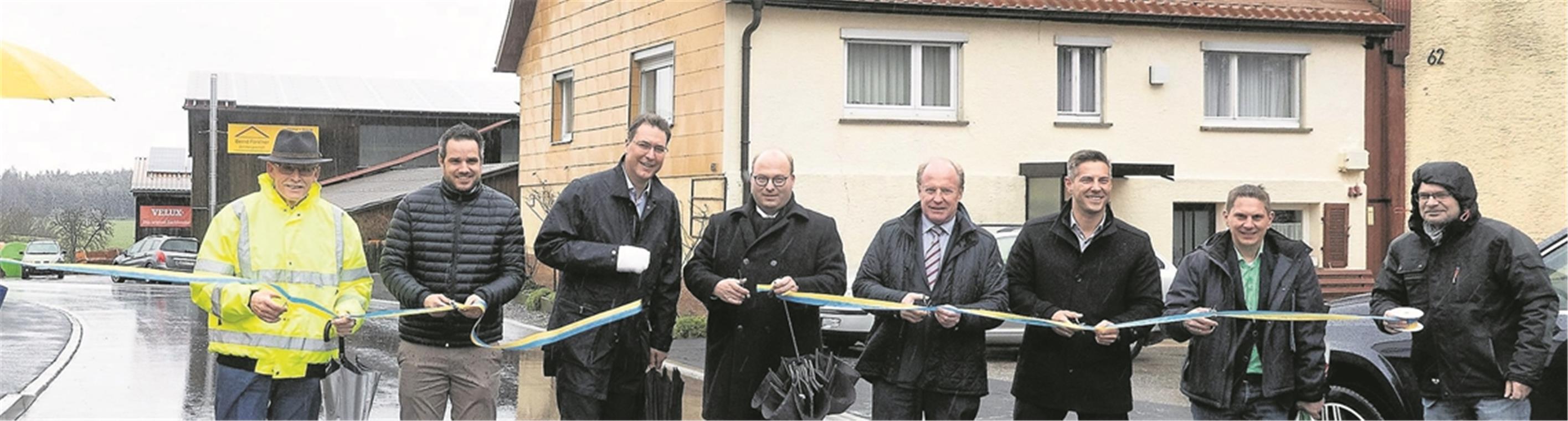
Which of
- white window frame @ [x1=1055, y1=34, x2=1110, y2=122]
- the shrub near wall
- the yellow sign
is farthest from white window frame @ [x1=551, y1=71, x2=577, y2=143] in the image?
the yellow sign

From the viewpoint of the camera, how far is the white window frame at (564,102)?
83.5ft

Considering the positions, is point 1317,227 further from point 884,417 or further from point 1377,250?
point 884,417

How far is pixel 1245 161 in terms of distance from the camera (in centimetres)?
2114

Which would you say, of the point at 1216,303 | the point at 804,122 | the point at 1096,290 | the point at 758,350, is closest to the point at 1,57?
the point at 758,350

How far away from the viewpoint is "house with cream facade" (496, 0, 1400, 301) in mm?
19250

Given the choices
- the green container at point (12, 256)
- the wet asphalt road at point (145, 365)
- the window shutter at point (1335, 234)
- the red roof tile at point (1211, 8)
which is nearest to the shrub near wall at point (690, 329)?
the wet asphalt road at point (145, 365)

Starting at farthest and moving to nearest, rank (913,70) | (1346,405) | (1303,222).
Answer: (1303,222) < (913,70) < (1346,405)

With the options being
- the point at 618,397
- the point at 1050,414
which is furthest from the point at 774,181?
the point at 1050,414

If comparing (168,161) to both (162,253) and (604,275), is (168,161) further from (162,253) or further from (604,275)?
(604,275)

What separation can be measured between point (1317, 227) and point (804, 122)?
26.9 ft

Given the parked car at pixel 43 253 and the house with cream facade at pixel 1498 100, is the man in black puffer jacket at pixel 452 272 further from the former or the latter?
the house with cream facade at pixel 1498 100

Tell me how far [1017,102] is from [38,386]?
493 inches

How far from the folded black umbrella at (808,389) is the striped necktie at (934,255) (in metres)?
0.57

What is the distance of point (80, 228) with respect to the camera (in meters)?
21.5
